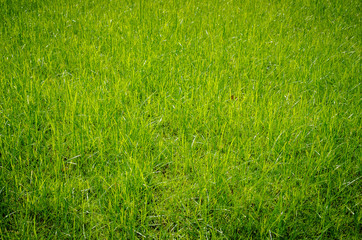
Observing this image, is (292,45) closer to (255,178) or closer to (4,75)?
(255,178)

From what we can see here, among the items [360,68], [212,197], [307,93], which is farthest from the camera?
[360,68]

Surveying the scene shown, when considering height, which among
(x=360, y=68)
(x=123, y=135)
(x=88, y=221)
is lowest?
(x=88, y=221)

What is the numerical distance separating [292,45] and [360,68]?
34.1 inches

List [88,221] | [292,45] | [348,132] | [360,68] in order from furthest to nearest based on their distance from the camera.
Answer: [292,45], [360,68], [348,132], [88,221]

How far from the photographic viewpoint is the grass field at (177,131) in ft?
5.33

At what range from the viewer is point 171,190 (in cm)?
188

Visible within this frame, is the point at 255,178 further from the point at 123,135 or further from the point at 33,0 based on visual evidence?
the point at 33,0

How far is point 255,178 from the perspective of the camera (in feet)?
5.95

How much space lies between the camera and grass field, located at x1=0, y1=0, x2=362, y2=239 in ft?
5.33

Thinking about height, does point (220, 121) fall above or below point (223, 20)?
below

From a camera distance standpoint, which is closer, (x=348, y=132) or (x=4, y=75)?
(x=348, y=132)

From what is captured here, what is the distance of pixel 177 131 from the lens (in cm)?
235

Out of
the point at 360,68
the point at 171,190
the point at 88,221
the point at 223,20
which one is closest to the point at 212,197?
the point at 171,190

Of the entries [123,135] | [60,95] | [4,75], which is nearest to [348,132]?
[123,135]
